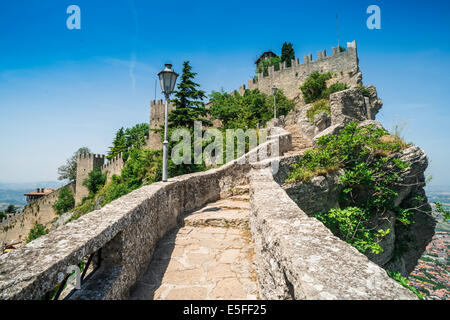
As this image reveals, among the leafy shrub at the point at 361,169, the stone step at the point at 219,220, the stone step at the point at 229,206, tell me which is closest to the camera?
the stone step at the point at 219,220

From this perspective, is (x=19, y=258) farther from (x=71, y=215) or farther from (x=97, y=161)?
(x=97, y=161)

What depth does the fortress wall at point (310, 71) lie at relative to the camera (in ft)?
100

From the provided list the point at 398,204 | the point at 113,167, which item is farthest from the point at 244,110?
the point at 113,167

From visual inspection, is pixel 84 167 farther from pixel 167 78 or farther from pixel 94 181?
pixel 167 78

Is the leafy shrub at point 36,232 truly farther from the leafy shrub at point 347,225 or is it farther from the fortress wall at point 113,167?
the leafy shrub at point 347,225

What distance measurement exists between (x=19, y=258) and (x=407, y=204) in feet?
38.9

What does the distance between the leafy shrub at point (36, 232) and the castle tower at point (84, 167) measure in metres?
5.82

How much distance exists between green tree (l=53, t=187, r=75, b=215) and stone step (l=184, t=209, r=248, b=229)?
1649 inches

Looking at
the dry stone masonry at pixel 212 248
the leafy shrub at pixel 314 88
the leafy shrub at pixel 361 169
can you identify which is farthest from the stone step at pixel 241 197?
the leafy shrub at pixel 314 88

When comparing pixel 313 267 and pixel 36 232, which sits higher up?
pixel 313 267

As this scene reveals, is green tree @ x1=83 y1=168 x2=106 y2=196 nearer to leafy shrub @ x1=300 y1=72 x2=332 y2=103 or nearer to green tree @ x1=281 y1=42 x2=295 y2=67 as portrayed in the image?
leafy shrub @ x1=300 y1=72 x2=332 y2=103

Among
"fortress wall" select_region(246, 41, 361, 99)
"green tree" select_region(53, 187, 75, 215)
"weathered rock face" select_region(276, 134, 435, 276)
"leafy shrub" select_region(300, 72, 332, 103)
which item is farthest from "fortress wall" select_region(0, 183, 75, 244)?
"weathered rock face" select_region(276, 134, 435, 276)

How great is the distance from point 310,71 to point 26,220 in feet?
164

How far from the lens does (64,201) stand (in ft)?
125
